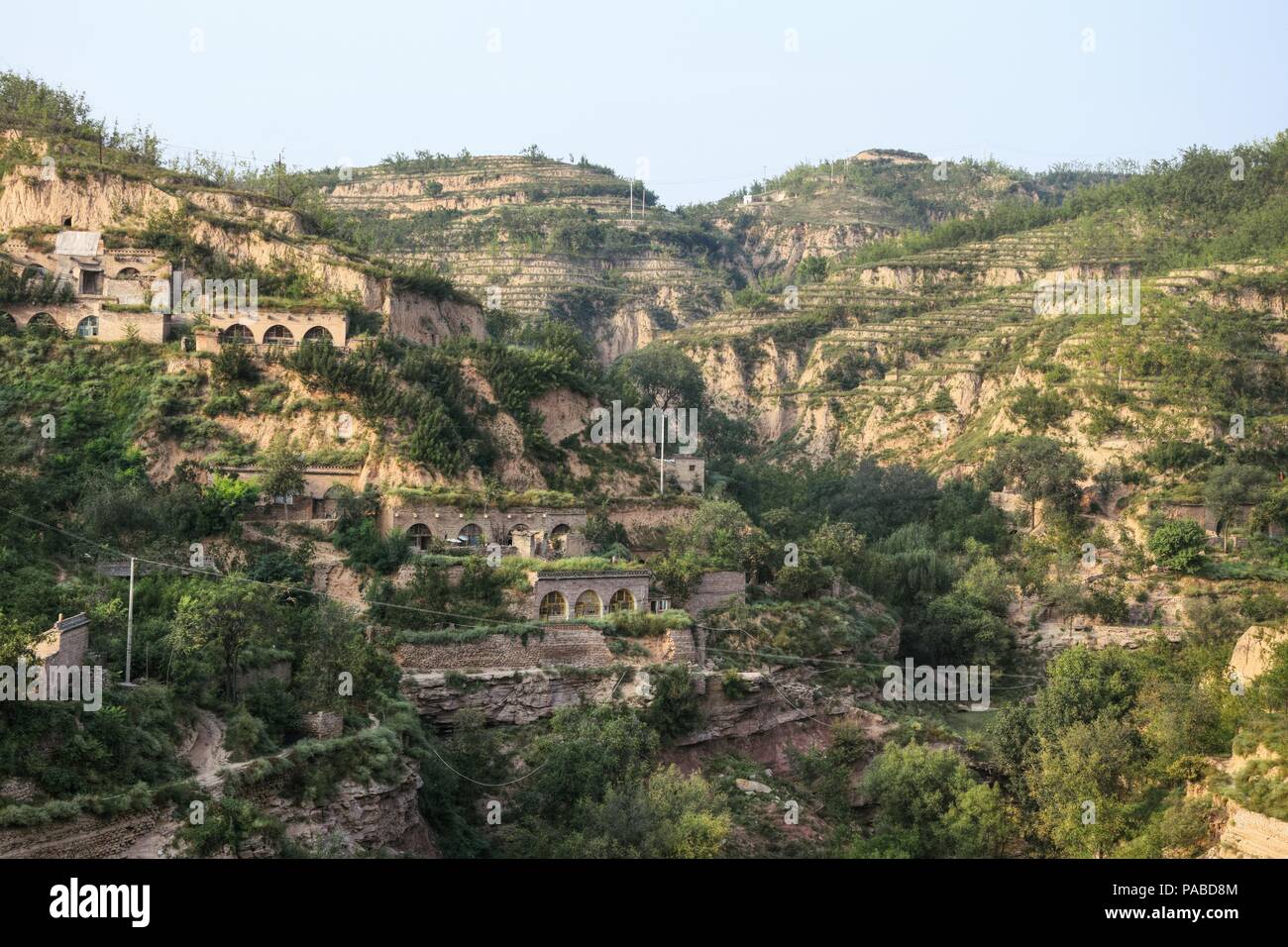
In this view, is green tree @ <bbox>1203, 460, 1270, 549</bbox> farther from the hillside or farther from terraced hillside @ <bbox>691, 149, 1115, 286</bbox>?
terraced hillside @ <bbox>691, 149, 1115, 286</bbox>

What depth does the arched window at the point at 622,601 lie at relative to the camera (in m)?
41.0

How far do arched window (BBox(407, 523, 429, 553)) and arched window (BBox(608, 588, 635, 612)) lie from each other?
5.42 meters

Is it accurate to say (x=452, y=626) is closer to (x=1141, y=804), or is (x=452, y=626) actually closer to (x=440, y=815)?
(x=440, y=815)

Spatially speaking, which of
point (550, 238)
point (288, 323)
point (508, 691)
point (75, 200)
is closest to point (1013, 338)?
point (550, 238)

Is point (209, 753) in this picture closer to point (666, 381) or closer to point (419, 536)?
point (419, 536)

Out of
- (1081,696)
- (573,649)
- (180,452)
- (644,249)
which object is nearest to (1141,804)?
(1081,696)

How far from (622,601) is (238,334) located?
15.6 metres

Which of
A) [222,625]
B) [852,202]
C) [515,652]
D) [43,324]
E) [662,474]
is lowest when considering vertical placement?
[515,652]

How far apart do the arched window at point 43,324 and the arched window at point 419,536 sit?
13.3 meters

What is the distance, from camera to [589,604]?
40688mm

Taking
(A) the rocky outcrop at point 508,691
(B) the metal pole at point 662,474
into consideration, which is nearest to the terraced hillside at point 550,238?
(B) the metal pole at point 662,474

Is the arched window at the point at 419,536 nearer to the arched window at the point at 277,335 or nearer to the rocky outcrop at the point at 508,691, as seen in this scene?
the rocky outcrop at the point at 508,691
